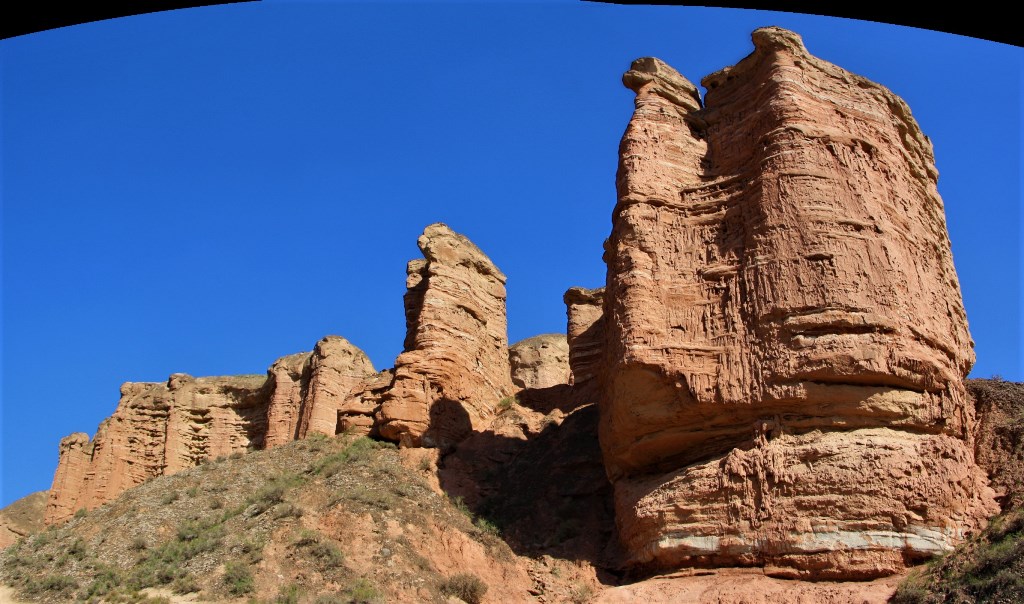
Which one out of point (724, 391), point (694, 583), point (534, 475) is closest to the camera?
Result: point (694, 583)

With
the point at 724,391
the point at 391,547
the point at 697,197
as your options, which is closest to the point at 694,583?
the point at 724,391

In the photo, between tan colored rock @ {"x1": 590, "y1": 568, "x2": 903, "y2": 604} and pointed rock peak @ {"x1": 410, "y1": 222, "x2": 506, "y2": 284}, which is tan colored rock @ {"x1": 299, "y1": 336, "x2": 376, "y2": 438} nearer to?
pointed rock peak @ {"x1": 410, "y1": 222, "x2": 506, "y2": 284}

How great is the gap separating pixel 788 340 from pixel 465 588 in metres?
8.97

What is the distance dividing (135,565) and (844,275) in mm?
17650

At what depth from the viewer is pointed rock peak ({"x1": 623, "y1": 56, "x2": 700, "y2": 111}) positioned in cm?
2823

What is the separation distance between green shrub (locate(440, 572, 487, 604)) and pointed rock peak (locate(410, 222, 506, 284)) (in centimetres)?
1465

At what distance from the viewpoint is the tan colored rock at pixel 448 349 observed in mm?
29688

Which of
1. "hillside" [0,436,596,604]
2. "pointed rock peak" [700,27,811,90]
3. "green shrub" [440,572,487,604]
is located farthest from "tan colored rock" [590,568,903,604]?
"pointed rock peak" [700,27,811,90]

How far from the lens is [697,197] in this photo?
2609 cm

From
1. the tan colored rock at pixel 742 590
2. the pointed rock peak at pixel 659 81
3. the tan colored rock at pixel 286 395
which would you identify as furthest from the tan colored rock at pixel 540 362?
the tan colored rock at pixel 742 590

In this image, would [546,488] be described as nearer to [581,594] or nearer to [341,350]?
[581,594]

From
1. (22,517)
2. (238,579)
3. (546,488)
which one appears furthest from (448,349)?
(22,517)

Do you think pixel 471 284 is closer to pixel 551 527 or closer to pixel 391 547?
pixel 551 527

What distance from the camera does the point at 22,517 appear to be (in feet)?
166
